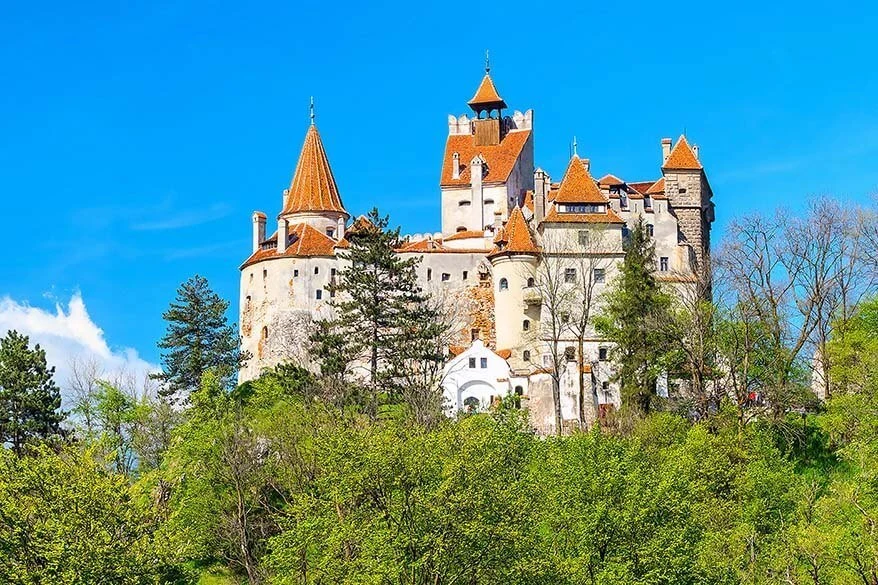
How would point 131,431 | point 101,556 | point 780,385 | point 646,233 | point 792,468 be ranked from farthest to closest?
point 646,233, point 131,431, point 780,385, point 792,468, point 101,556

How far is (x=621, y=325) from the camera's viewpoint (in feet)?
197

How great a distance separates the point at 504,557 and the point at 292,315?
141 feet

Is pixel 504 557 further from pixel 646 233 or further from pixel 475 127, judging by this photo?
pixel 475 127

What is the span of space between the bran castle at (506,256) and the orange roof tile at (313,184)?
9cm

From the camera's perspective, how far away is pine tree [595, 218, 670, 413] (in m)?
57.4

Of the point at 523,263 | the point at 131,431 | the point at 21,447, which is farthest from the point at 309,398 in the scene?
the point at 523,263

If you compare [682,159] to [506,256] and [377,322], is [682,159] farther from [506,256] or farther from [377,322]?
[377,322]

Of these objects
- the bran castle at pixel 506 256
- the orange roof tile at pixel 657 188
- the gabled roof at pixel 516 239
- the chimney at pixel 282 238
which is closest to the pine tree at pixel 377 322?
the bran castle at pixel 506 256

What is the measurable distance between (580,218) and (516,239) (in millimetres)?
3558

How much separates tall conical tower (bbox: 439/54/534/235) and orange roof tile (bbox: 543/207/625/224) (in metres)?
7.70

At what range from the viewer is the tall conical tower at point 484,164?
254 feet

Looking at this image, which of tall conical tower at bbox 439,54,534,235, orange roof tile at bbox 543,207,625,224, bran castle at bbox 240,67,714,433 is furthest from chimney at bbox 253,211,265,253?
orange roof tile at bbox 543,207,625,224

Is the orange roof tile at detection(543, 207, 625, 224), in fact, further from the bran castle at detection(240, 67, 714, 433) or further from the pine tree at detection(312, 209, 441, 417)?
the pine tree at detection(312, 209, 441, 417)

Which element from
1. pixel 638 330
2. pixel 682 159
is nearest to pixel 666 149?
pixel 682 159
